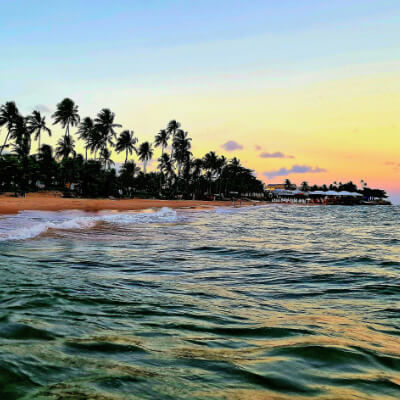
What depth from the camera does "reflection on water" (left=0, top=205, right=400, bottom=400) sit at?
6.75 feet

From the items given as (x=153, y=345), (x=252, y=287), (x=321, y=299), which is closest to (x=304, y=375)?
(x=153, y=345)

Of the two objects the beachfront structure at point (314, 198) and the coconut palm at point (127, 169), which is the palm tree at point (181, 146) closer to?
the coconut palm at point (127, 169)

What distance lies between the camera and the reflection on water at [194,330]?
2.06m

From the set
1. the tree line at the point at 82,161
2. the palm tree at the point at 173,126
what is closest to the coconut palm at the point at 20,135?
the tree line at the point at 82,161

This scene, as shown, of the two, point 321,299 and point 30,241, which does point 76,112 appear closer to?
point 30,241

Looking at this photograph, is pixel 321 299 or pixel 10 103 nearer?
pixel 321 299

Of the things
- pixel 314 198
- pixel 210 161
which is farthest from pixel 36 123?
pixel 314 198

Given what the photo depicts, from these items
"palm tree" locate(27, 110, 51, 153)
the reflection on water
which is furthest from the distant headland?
the reflection on water

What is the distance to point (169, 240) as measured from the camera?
33.9 ft

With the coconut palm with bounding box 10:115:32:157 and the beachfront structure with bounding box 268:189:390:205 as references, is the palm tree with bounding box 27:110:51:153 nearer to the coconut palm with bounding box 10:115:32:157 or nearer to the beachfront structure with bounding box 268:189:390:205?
the coconut palm with bounding box 10:115:32:157

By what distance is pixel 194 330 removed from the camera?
3.07 m

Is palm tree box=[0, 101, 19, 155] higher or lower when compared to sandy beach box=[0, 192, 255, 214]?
higher

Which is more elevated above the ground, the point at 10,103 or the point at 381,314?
the point at 10,103

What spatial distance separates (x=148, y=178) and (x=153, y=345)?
82319mm
